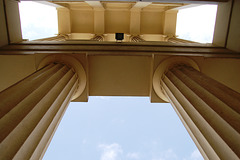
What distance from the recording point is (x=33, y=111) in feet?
10.6

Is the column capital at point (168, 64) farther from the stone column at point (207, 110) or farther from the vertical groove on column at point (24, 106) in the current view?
the vertical groove on column at point (24, 106)

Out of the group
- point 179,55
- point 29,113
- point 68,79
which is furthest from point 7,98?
point 179,55

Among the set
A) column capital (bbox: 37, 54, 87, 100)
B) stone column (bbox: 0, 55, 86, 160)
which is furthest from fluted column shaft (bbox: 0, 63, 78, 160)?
column capital (bbox: 37, 54, 87, 100)

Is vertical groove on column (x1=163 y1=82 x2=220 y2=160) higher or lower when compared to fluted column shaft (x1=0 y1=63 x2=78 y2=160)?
lower

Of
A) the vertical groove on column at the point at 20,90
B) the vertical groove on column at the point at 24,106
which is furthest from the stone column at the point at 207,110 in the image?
the vertical groove on column at the point at 20,90

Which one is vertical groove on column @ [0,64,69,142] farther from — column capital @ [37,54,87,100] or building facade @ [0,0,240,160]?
column capital @ [37,54,87,100]

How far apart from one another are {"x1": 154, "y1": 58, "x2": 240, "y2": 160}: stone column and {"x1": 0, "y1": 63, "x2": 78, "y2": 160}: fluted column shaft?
2.97 metres

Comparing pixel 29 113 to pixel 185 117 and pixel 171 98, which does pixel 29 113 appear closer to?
pixel 185 117

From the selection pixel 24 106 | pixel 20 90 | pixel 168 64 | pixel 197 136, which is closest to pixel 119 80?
pixel 168 64

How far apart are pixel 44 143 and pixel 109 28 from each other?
47.9 ft

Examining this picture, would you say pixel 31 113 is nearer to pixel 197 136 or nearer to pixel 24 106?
pixel 24 106

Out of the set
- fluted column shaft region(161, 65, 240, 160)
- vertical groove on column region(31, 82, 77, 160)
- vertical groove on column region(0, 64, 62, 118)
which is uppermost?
vertical groove on column region(0, 64, 62, 118)

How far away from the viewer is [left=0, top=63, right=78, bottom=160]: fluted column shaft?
8.16 ft

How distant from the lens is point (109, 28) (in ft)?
54.0
